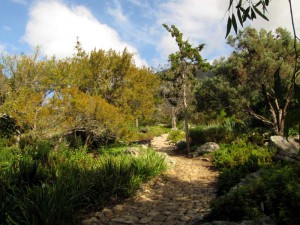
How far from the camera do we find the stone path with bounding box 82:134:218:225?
5.49 m

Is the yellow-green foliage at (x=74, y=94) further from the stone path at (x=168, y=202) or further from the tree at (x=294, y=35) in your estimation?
the tree at (x=294, y=35)

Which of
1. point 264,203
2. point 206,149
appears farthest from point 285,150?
point 264,203

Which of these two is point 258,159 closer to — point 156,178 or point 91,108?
point 156,178

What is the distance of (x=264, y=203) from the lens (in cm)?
442

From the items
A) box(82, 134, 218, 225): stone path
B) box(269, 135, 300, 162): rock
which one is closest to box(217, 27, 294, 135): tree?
box(269, 135, 300, 162): rock

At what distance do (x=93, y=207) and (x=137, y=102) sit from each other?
426 inches

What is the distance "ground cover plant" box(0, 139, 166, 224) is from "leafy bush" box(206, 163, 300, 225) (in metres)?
2.58

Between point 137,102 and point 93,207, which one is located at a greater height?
point 137,102

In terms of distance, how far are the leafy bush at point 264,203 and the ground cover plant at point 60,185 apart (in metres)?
2.58

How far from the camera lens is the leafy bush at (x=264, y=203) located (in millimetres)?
4051

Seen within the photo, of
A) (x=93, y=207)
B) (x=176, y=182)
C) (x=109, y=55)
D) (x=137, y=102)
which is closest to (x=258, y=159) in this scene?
(x=176, y=182)

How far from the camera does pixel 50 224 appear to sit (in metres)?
4.63

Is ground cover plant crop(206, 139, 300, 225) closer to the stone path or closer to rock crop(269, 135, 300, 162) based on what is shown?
the stone path

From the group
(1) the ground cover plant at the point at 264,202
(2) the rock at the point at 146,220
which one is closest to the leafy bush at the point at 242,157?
(1) the ground cover plant at the point at 264,202
